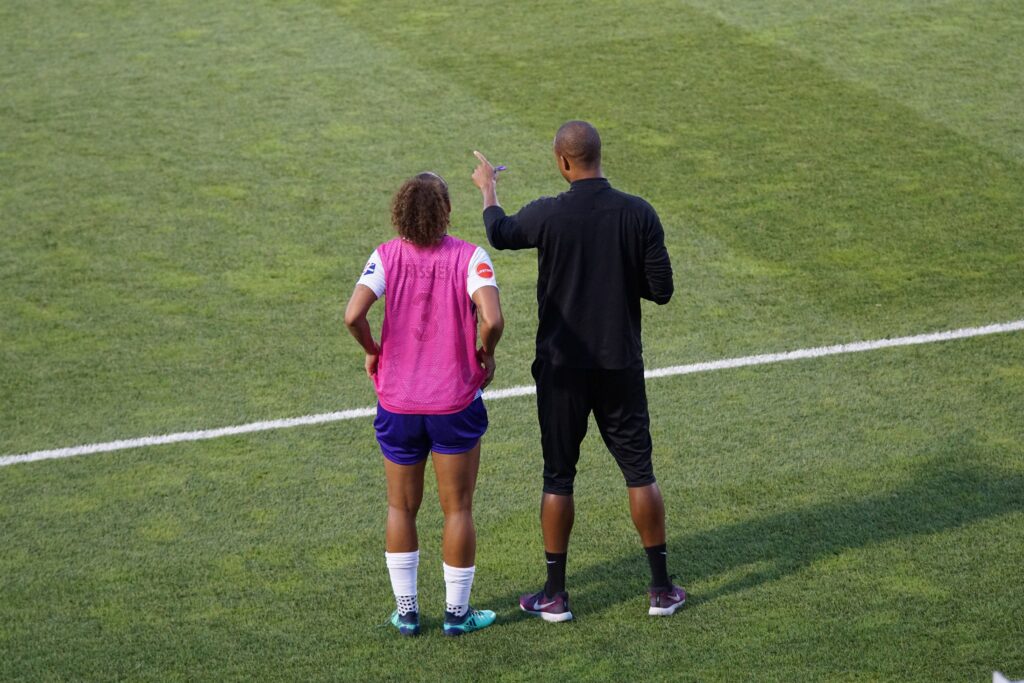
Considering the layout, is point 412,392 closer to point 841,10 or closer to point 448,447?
point 448,447

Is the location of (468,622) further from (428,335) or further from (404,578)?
(428,335)

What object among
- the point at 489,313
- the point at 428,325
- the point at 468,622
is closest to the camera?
the point at 489,313

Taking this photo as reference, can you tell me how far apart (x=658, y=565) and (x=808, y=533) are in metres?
0.96

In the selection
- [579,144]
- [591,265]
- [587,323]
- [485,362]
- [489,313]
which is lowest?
[485,362]

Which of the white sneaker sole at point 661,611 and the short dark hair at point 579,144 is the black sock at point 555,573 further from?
the short dark hair at point 579,144

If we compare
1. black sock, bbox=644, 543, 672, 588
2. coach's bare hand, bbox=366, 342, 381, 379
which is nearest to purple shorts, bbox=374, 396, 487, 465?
coach's bare hand, bbox=366, 342, 381, 379

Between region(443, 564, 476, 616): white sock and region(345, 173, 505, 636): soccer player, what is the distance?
0.30 meters

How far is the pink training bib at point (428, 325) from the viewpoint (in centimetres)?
538

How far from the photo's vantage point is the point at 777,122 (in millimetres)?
12125

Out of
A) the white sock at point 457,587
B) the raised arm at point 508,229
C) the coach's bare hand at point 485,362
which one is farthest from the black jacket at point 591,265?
the white sock at point 457,587

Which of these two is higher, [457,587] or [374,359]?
[374,359]

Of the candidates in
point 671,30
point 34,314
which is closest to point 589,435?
point 34,314

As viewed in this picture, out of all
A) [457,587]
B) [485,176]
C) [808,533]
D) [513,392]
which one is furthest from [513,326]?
[457,587]

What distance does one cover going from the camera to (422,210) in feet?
17.4
